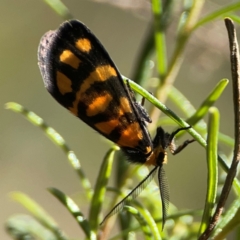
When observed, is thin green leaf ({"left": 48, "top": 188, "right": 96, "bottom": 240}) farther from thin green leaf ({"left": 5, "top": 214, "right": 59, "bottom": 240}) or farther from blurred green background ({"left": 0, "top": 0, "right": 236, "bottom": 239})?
blurred green background ({"left": 0, "top": 0, "right": 236, "bottom": 239})

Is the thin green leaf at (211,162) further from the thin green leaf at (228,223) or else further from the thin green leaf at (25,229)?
the thin green leaf at (25,229)

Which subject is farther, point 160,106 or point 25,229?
point 25,229

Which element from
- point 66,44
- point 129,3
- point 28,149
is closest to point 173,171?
point 28,149

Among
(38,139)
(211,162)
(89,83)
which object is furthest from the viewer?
(38,139)

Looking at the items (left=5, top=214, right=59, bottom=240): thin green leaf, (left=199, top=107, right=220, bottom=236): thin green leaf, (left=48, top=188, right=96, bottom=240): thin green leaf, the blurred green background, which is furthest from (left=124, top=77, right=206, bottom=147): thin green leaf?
the blurred green background

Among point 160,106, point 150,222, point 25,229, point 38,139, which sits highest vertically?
point 160,106

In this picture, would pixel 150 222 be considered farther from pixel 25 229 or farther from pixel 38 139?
pixel 38 139

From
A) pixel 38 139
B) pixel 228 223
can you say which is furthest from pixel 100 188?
pixel 38 139
